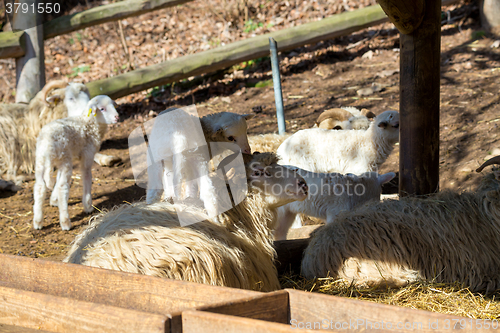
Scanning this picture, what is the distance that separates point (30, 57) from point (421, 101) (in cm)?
696

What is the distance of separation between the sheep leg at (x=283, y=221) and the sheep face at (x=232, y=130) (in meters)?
1.44

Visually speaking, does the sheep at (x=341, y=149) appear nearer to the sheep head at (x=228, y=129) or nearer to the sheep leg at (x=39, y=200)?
the sheep head at (x=228, y=129)

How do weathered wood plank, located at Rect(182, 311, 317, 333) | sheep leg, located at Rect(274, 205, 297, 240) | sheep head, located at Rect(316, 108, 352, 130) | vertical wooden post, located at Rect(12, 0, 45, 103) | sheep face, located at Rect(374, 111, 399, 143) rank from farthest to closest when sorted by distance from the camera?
vertical wooden post, located at Rect(12, 0, 45, 103) → sheep head, located at Rect(316, 108, 352, 130) → sheep face, located at Rect(374, 111, 399, 143) → sheep leg, located at Rect(274, 205, 297, 240) → weathered wood plank, located at Rect(182, 311, 317, 333)

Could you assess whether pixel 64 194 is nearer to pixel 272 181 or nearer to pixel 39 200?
pixel 39 200

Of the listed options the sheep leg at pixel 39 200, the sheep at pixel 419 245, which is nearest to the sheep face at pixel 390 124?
the sheep at pixel 419 245

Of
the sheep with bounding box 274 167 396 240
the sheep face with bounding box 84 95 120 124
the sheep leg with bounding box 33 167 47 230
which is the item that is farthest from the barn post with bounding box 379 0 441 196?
the sheep leg with bounding box 33 167 47 230

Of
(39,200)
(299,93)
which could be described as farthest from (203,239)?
(299,93)

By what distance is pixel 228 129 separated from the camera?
338 cm

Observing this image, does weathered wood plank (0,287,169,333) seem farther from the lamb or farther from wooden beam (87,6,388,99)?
wooden beam (87,6,388,99)

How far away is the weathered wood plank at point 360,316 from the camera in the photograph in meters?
1.48

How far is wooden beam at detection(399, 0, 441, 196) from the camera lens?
130 inches

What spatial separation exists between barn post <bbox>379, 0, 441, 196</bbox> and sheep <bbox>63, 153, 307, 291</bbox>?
953 mm

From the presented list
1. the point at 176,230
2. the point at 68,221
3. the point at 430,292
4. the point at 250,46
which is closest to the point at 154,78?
the point at 250,46

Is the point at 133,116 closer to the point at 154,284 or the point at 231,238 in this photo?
the point at 231,238
